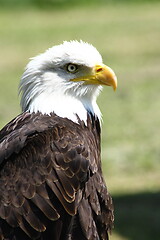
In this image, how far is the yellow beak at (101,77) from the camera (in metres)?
6.49

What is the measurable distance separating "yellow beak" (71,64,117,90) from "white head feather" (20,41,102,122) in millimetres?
42

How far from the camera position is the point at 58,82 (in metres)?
6.45

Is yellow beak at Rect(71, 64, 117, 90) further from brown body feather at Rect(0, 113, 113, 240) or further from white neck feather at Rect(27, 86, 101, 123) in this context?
brown body feather at Rect(0, 113, 113, 240)

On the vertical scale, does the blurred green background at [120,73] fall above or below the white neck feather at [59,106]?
above

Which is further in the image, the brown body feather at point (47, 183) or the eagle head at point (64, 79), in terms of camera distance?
the eagle head at point (64, 79)

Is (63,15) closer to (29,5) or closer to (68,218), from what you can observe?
(29,5)

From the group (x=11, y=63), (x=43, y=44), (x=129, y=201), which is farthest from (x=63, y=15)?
(x=129, y=201)

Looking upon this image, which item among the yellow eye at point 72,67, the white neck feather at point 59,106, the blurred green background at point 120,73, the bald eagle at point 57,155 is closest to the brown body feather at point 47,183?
the bald eagle at point 57,155

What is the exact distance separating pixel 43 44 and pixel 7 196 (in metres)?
16.5

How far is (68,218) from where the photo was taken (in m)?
6.15

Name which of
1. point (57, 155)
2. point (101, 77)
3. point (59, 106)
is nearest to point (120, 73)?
point (101, 77)

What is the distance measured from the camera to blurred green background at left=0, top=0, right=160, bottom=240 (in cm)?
1144

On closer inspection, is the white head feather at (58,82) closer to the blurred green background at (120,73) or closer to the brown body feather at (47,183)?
the brown body feather at (47,183)

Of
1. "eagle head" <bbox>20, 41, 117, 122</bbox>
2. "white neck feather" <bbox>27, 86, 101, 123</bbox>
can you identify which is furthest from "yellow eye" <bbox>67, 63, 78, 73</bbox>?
"white neck feather" <bbox>27, 86, 101, 123</bbox>
